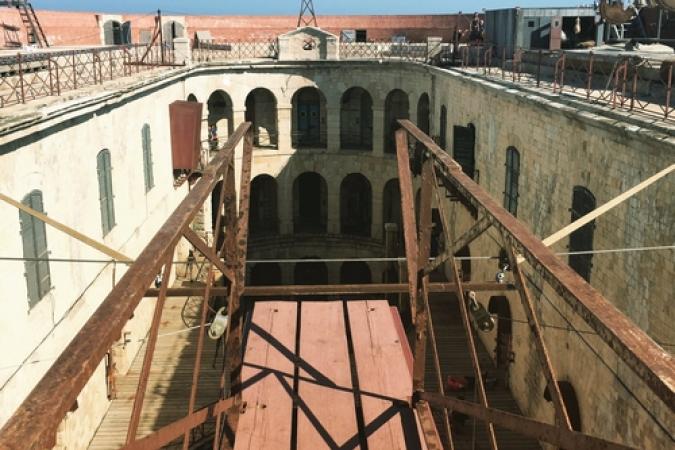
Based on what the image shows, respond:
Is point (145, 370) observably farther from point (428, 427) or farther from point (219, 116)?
point (219, 116)

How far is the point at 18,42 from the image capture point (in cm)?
2869

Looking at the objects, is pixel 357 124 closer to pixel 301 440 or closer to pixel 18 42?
pixel 18 42

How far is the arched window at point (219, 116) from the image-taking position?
3467cm

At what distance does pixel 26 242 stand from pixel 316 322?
7336 millimetres

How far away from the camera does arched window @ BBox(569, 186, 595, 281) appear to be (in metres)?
14.1

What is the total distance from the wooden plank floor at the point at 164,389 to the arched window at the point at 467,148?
956 centimetres

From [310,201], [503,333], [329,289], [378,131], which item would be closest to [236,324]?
[329,289]

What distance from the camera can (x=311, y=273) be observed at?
120 feet

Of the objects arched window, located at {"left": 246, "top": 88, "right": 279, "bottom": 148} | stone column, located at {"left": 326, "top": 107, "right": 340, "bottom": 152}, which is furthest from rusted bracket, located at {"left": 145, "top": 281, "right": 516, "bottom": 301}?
arched window, located at {"left": 246, "top": 88, "right": 279, "bottom": 148}

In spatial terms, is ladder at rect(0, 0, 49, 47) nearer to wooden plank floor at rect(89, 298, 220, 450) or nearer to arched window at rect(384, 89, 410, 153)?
wooden plank floor at rect(89, 298, 220, 450)

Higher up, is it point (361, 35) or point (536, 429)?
point (361, 35)

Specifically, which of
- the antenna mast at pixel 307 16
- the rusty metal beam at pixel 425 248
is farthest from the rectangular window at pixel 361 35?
the rusty metal beam at pixel 425 248

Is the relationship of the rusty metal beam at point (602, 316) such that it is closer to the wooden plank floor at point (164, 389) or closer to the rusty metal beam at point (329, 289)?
the rusty metal beam at point (329, 289)

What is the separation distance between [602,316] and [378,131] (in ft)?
103
